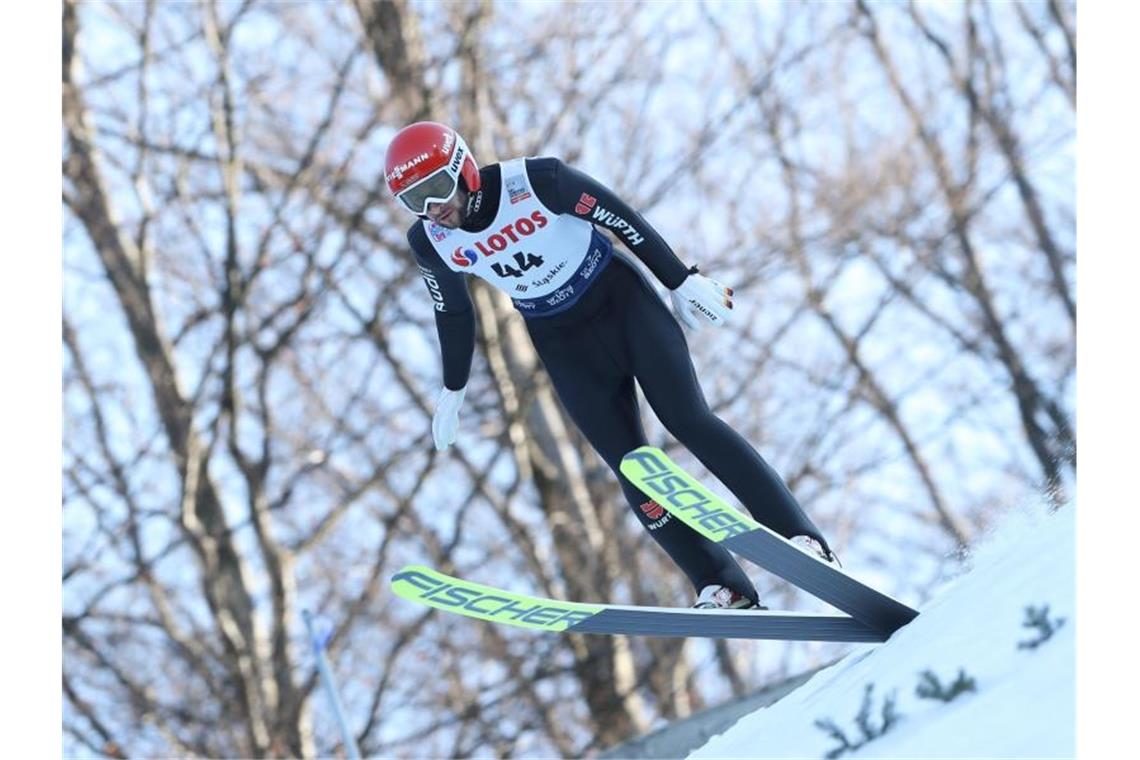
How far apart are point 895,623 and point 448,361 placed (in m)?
1.61

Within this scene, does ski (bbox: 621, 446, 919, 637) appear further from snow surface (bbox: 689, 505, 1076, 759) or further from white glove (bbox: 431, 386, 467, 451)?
white glove (bbox: 431, 386, 467, 451)

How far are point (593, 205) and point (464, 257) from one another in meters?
0.42

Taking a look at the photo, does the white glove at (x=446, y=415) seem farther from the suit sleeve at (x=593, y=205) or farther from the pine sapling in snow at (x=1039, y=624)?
the pine sapling in snow at (x=1039, y=624)

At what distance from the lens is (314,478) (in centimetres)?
1745

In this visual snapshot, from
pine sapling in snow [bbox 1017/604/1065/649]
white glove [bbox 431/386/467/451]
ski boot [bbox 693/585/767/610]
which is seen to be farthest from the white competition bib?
pine sapling in snow [bbox 1017/604/1065/649]

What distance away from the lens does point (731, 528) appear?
454 centimetres

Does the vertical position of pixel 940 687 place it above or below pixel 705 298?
below

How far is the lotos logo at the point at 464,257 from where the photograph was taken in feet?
16.7

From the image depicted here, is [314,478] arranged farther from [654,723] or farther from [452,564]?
[654,723]

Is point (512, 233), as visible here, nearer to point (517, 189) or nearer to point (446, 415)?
point (517, 189)

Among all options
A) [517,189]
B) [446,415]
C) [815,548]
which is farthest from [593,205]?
[815,548]

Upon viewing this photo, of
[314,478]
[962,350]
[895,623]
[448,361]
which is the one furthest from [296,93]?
[895,623]

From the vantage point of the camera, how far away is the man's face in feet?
16.2

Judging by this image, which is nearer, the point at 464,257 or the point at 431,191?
the point at 431,191
